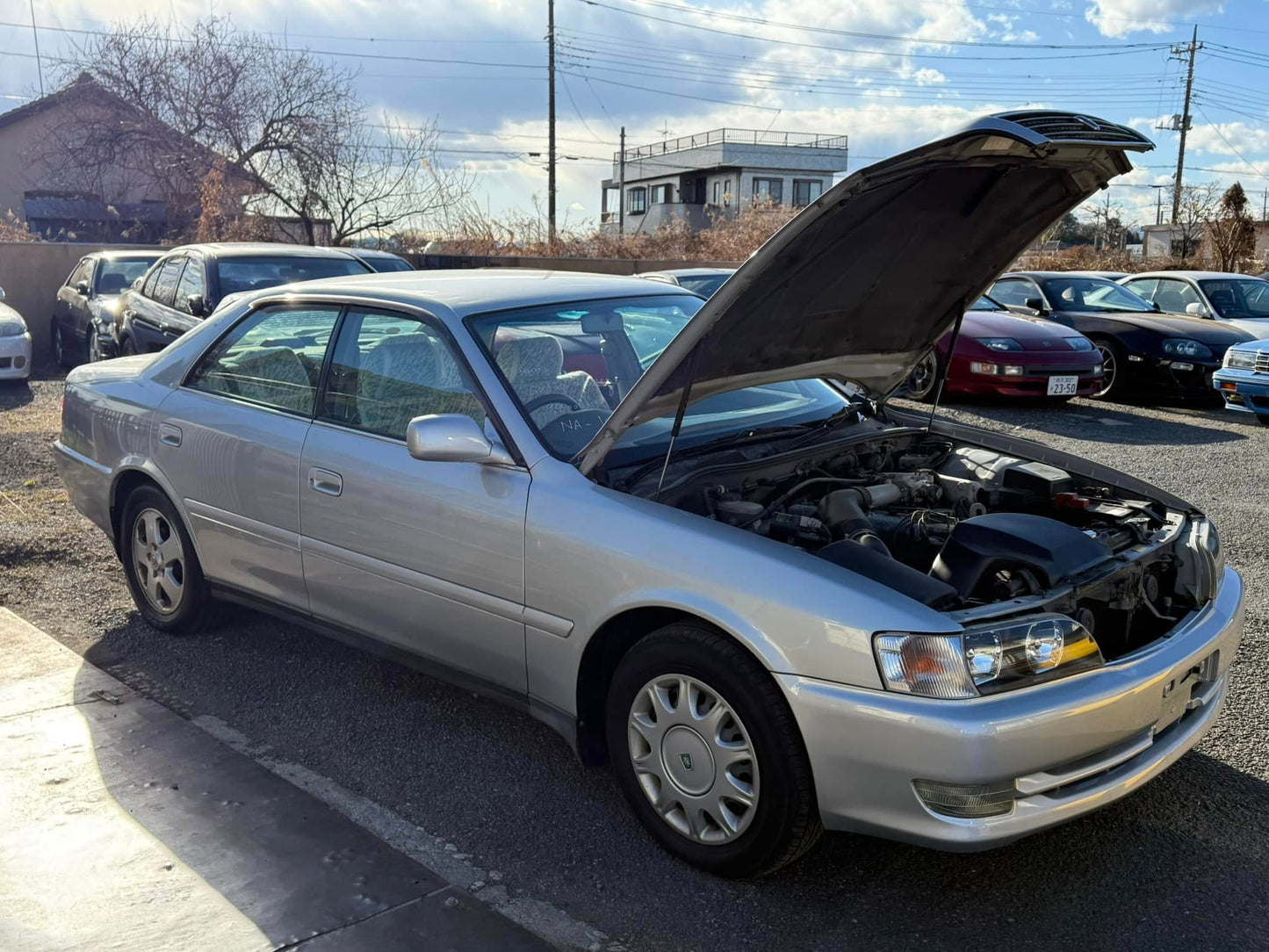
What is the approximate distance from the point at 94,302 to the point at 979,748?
12.5 m

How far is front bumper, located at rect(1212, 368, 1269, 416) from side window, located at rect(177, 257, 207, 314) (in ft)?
31.1

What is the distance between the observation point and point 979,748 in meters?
2.52

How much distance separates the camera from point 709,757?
2916mm

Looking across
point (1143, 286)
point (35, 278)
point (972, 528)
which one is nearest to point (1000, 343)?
point (1143, 286)

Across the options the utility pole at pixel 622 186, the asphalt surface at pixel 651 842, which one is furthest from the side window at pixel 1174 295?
the utility pole at pixel 622 186

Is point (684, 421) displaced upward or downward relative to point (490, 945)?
upward

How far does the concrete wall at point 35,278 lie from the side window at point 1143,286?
49.0 ft

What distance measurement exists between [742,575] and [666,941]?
921 millimetres

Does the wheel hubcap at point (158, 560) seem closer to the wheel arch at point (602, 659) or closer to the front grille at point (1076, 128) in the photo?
the wheel arch at point (602, 659)

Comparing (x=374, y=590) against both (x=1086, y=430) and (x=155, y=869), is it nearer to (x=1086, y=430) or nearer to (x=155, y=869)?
(x=155, y=869)

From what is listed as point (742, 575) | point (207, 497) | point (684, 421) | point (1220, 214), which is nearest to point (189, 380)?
point (207, 497)

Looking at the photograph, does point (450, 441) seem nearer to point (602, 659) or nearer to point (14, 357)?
point (602, 659)

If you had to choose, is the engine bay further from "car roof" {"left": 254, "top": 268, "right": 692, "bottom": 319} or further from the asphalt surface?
"car roof" {"left": 254, "top": 268, "right": 692, "bottom": 319}

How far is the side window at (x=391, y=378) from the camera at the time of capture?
3.61m
